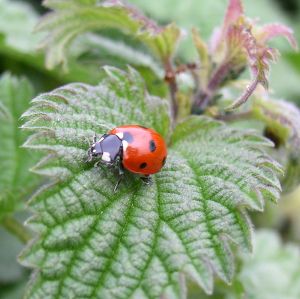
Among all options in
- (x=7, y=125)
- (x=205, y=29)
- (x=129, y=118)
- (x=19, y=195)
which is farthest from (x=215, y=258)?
(x=205, y=29)

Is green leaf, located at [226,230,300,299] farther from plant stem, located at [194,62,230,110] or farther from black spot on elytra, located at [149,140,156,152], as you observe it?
black spot on elytra, located at [149,140,156,152]

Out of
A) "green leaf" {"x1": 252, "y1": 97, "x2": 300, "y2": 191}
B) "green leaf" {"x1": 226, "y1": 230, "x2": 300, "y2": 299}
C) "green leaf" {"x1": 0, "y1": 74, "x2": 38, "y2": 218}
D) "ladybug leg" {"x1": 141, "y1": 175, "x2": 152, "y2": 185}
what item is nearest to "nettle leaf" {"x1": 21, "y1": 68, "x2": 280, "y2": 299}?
"ladybug leg" {"x1": 141, "y1": 175, "x2": 152, "y2": 185}

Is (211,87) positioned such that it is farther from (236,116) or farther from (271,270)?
(271,270)

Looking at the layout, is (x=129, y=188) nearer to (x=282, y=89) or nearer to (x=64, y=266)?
(x=64, y=266)

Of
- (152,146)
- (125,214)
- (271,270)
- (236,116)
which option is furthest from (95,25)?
(271,270)

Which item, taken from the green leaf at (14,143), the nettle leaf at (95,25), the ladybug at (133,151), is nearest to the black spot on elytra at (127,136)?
the ladybug at (133,151)
